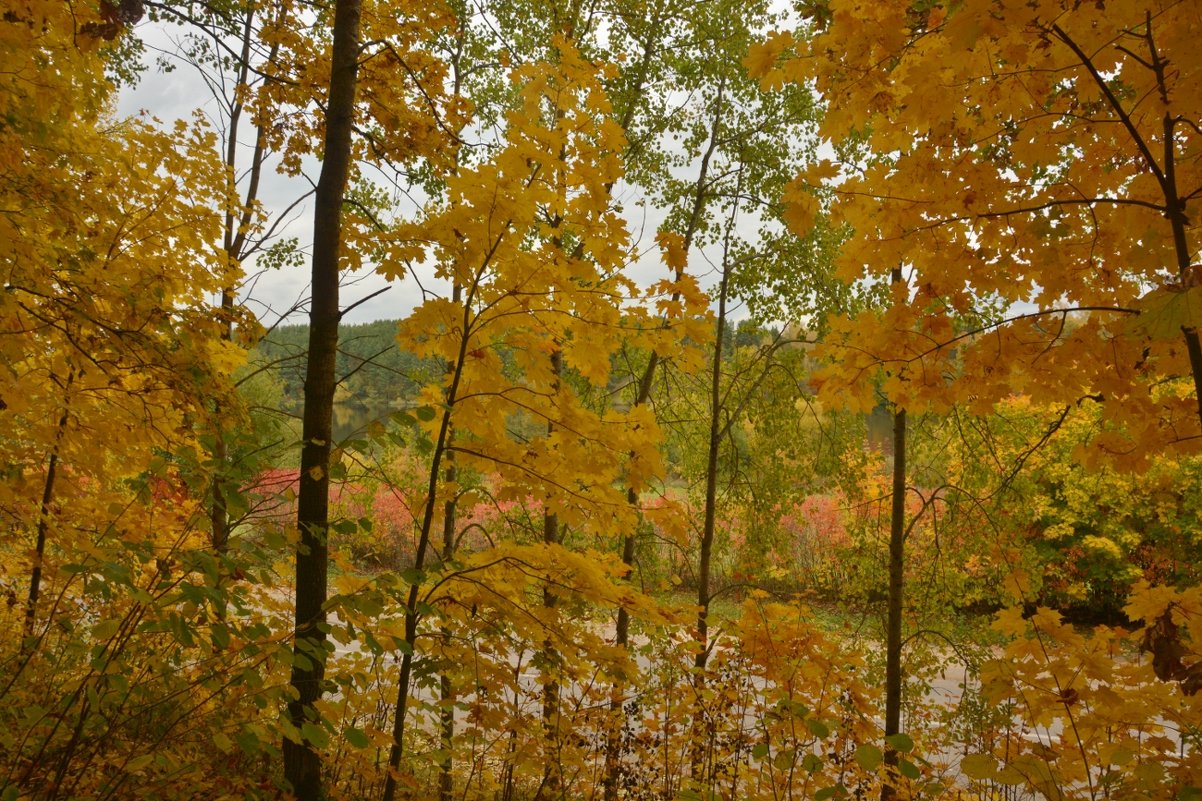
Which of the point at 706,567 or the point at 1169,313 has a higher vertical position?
the point at 1169,313

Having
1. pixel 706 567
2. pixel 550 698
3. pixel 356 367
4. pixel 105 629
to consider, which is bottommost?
pixel 550 698

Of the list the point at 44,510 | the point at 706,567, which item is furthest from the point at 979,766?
the point at 706,567

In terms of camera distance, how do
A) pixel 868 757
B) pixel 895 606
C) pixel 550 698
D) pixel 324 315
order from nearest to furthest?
pixel 868 757, pixel 324 315, pixel 550 698, pixel 895 606

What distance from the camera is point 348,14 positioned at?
2.91 metres

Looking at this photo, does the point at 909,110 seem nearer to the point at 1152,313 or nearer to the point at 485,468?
the point at 1152,313

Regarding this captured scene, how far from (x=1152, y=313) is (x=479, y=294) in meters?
1.98

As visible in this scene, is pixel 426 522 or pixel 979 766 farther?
pixel 426 522

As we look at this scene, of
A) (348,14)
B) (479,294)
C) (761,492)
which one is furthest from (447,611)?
(761,492)

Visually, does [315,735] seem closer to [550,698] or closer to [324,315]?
[324,315]

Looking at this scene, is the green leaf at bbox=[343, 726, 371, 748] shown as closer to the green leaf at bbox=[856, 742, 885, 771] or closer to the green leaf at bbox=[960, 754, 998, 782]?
the green leaf at bbox=[856, 742, 885, 771]

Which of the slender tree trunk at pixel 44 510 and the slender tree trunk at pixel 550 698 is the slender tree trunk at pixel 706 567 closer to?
the slender tree trunk at pixel 550 698

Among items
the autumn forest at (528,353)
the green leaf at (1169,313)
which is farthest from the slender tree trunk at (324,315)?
the green leaf at (1169,313)

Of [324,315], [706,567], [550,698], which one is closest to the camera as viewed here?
[324,315]

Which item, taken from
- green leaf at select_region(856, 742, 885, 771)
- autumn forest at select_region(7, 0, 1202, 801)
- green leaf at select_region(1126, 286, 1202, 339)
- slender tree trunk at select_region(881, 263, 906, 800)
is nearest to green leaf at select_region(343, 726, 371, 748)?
autumn forest at select_region(7, 0, 1202, 801)
